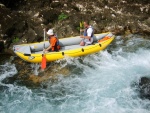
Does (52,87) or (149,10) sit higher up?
(149,10)

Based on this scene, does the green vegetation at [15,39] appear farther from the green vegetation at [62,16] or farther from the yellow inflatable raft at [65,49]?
the green vegetation at [62,16]

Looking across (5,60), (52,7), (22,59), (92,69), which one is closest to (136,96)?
(92,69)

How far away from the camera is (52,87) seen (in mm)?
9164

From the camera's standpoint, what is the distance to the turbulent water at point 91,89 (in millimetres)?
8266

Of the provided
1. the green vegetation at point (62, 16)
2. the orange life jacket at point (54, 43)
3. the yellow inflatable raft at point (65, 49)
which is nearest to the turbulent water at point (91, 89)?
the yellow inflatable raft at point (65, 49)

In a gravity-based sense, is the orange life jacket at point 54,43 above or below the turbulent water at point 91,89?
above

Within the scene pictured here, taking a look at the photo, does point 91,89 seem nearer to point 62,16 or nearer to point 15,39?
point 15,39

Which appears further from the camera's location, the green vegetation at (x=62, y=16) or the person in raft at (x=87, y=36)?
the green vegetation at (x=62, y=16)

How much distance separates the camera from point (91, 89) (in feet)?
29.6

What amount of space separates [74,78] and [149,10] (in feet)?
21.1

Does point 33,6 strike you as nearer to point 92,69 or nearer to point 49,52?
point 49,52

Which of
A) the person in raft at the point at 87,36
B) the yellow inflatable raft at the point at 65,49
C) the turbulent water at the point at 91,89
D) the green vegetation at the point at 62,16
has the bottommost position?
the turbulent water at the point at 91,89

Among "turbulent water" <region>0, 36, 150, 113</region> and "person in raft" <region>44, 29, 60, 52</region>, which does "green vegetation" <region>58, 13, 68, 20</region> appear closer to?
"person in raft" <region>44, 29, 60, 52</region>

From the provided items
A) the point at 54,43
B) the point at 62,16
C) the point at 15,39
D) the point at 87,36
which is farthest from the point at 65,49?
the point at 15,39
